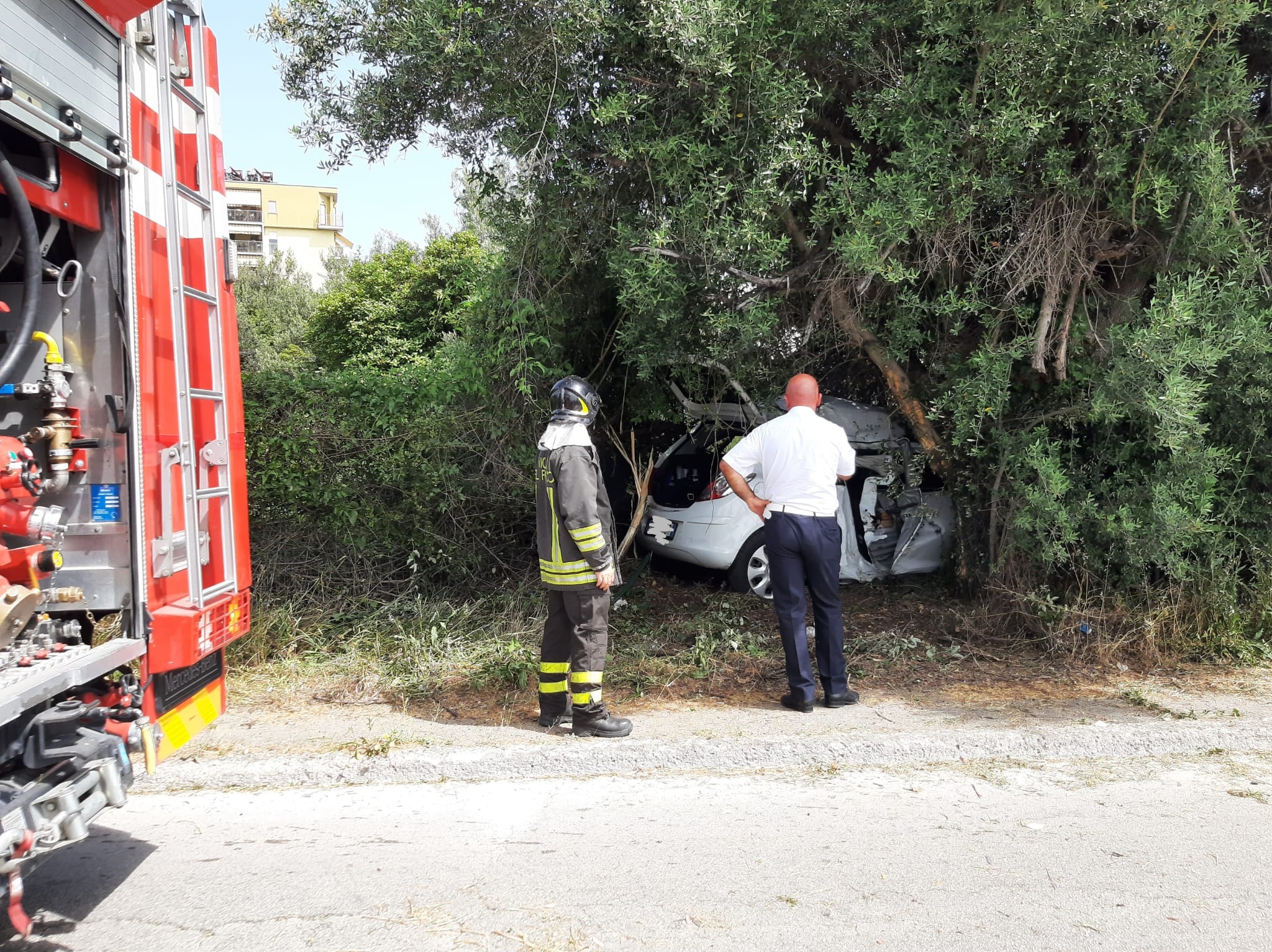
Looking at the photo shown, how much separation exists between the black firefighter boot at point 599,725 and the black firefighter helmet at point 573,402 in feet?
5.04

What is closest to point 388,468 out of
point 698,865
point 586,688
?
point 586,688

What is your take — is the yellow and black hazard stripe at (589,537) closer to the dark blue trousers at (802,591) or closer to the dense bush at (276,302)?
the dark blue trousers at (802,591)

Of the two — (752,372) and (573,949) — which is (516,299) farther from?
(573,949)

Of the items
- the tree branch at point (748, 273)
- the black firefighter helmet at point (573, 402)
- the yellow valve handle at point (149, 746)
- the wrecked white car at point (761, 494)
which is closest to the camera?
the yellow valve handle at point (149, 746)

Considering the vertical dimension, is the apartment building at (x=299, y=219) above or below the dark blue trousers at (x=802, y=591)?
above

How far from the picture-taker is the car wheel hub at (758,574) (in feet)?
25.6

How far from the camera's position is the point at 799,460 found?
17.9 feet

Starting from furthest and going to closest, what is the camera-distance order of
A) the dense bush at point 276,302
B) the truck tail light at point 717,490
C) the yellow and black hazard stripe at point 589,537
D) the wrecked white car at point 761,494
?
the dense bush at point 276,302
the truck tail light at point 717,490
the wrecked white car at point 761,494
the yellow and black hazard stripe at point 589,537

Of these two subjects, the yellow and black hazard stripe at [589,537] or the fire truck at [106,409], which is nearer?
the fire truck at [106,409]

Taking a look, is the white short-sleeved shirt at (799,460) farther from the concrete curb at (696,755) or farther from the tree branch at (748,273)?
the concrete curb at (696,755)

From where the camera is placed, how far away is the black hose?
2812 millimetres

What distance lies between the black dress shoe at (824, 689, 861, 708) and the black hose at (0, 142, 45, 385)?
4.25 m

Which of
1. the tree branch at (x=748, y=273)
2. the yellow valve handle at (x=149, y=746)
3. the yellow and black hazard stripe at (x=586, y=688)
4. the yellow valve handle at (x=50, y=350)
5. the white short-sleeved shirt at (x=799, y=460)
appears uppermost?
the tree branch at (x=748, y=273)

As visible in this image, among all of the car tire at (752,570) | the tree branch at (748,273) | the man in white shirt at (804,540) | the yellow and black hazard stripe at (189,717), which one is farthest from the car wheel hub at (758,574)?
the yellow and black hazard stripe at (189,717)
